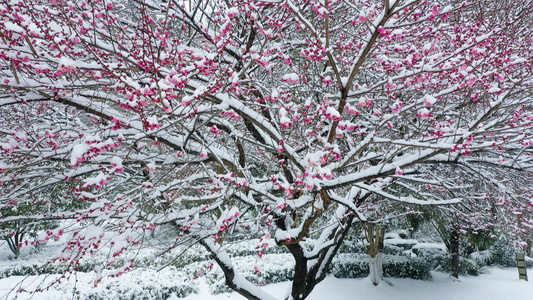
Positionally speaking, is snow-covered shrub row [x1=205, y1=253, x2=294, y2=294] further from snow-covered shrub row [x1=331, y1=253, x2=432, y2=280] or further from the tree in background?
the tree in background

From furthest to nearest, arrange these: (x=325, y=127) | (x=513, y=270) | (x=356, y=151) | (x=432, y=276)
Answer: (x=513, y=270) → (x=432, y=276) → (x=325, y=127) → (x=356, y=151)

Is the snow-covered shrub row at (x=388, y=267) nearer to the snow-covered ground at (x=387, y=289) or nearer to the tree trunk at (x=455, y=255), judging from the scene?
the snow-covered ground at (x=387, y=289)

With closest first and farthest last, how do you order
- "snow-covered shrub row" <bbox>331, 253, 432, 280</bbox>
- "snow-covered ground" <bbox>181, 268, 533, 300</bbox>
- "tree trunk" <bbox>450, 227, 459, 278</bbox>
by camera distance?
"snow-covered ground" <bbox>181, 268, 533, 300</bbox> → "tree trunk" <bbox>450, 227, 459, 278</bbox> → "snow-covered shrub row" <bbox>331, 253, 432, 280</bbox>

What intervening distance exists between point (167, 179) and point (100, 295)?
19.7 ft

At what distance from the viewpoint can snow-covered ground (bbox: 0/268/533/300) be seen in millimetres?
8367

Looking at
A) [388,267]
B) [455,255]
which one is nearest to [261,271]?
[388,267]

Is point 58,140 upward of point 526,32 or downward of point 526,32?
downward

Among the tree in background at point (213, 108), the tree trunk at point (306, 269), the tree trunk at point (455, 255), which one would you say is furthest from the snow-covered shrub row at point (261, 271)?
the tree trunk at point (455, 255)

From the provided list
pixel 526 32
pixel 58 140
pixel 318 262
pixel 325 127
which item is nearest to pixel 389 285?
pixel 318 262

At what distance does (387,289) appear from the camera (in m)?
9.27

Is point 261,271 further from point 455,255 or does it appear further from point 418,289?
point 455,255

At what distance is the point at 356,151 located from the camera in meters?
3.29

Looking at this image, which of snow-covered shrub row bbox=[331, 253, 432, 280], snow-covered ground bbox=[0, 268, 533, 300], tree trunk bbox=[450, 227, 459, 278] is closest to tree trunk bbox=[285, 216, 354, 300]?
snow-covered ground bbox=[0, 268, 533, 300]

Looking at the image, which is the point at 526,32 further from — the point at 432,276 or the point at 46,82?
Result: the point at 432,276
